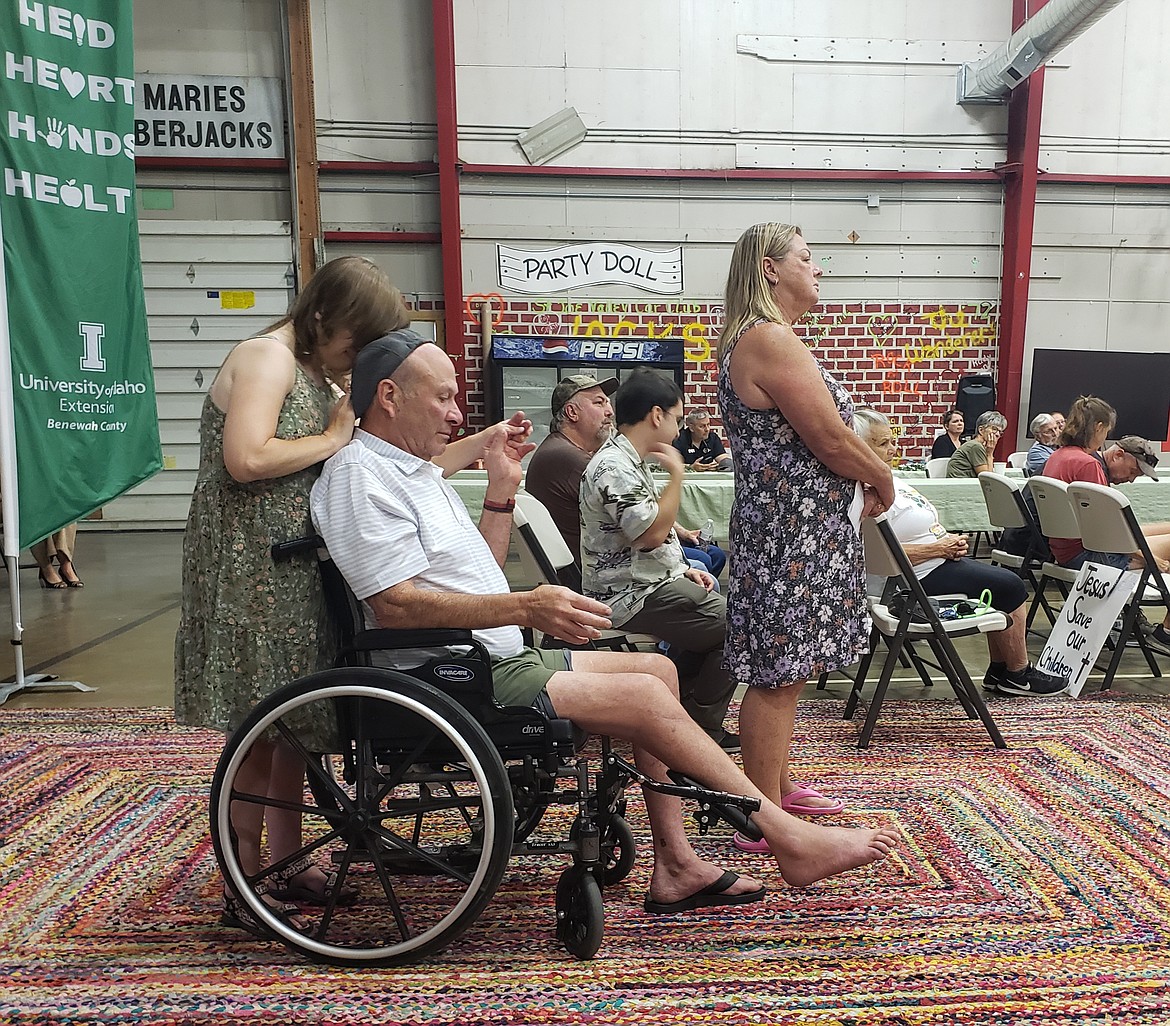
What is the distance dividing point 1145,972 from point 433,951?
125 centimetres

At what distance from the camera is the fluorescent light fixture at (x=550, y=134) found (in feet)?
25.1

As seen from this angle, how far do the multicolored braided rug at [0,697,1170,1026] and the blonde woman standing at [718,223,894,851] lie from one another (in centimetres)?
44

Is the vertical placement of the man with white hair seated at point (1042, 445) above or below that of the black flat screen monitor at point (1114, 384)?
below

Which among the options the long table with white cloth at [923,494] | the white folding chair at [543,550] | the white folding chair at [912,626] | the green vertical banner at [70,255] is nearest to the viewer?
the white folding chair at [543,550]

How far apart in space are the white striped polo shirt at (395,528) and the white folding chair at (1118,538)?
258 centimetres

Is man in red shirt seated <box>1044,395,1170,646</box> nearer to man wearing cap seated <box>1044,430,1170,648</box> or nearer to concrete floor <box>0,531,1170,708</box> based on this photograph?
man wearing cap seated <box>1044,430,1170,648</box>

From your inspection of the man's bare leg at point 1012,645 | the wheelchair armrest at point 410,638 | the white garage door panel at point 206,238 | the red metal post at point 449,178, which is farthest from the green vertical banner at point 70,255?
the white garage door panel at point 206,238

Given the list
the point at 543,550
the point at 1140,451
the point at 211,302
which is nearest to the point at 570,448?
the point at 543,550

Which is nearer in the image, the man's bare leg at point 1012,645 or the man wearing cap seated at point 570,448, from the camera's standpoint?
the man wearing cap seated at point 570,448

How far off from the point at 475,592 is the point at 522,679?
0.61 ft

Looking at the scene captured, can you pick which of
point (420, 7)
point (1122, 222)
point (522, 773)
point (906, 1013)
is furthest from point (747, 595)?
point (1122, 222)

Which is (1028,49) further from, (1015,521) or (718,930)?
(718,930)

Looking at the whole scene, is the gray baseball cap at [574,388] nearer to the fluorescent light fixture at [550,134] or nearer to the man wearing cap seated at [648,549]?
the man wearing cap seated at [648,549]

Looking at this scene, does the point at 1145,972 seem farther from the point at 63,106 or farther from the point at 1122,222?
the point at 1122,222
